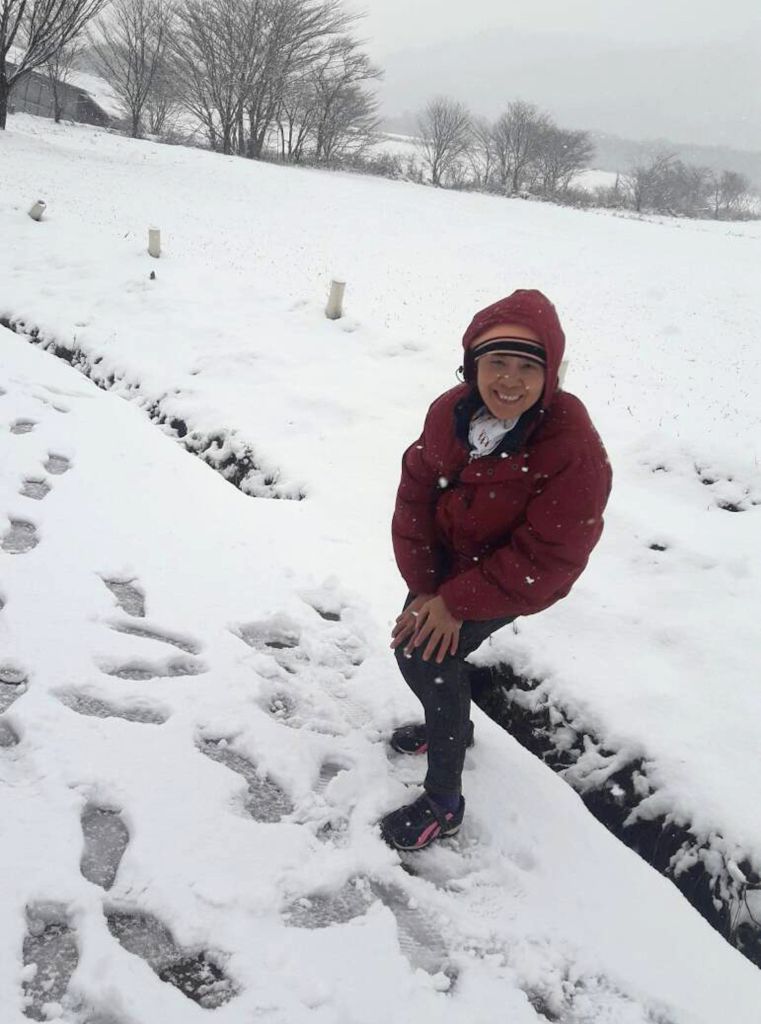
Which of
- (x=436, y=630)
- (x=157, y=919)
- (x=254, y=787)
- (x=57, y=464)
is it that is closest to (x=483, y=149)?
(x=57, y=464)

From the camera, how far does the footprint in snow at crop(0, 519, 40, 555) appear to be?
142 inches

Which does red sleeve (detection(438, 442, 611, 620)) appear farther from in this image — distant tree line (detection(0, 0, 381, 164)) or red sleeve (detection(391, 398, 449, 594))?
distant tree line (detection(0, 0, 381, 164))

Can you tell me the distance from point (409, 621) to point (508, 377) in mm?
905

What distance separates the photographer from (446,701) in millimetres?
2219

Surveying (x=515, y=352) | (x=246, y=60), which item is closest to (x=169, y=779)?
(x=515, y=352)

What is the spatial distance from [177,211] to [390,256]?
568 centimetres

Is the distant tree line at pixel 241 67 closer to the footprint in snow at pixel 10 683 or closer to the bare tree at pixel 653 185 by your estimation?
the bare tree at pixel 653 185

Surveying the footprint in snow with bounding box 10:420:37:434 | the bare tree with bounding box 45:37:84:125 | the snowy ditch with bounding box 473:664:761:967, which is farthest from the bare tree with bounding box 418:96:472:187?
the snowy ditch with bounding box 473:664:761:967

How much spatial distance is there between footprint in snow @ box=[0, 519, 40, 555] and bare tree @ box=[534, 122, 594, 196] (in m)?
52.3

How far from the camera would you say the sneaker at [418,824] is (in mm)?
2301

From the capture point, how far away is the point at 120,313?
8648mm

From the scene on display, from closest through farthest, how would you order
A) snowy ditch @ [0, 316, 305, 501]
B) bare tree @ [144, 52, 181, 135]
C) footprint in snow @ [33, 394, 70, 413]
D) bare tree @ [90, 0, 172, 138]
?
snowy ditch @ [0, 316, 305, 501] < footprint in snow @ [33, 394, 70, 413] < bare tree @ [90, 0, 172, 138] < bare tree @ [144, 52, 181, 135]

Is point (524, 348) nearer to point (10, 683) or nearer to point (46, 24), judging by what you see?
point (10, 683)

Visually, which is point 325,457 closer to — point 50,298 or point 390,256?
point 50,298
